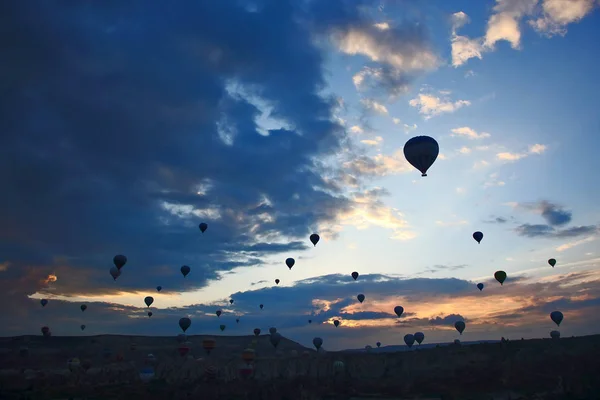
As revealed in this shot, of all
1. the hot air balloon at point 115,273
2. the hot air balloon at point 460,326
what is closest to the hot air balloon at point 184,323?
the hot air balloon at point 115,273

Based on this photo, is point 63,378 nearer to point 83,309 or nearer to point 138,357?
point 138,357

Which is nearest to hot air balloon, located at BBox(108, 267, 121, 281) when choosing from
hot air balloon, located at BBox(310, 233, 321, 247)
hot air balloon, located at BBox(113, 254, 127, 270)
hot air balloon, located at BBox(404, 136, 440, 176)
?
hot air balloon, located at BBox(113, 254, 127, 270)

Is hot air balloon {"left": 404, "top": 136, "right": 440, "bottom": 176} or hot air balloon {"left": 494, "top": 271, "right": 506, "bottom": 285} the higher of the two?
hot air balloon {"left": 404, "top": 136, "right": 440, "bottom": 176}

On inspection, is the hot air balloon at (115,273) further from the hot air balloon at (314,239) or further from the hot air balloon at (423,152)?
the hot air balloon at (423,152)

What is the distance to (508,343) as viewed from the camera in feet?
268

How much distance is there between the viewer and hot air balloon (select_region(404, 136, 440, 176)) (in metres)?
53.5

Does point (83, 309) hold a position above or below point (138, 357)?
above

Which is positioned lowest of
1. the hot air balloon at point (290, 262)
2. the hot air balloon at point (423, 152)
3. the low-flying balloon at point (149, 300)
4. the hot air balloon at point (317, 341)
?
the hot air balloon at point (317, 341)

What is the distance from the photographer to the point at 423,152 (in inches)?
2105

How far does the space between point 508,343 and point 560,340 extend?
892cm

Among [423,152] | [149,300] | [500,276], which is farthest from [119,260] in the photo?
[500,276]

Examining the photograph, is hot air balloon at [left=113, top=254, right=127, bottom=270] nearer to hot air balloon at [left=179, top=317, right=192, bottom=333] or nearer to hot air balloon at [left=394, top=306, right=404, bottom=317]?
hot air balloon at [left=179, top=317, right=192, bottom=333]

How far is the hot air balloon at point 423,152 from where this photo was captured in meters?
53.5

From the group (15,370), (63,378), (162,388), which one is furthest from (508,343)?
(15,370)
